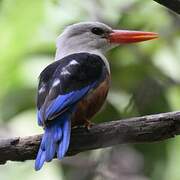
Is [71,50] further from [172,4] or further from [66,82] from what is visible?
[172,4]

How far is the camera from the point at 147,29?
4969mm

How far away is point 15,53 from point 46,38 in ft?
1.13

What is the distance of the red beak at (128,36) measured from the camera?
4332mm

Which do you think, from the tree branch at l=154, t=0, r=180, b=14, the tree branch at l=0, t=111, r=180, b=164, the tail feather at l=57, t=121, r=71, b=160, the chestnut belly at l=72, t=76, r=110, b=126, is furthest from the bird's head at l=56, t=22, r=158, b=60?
the tree branch at l=154, t=0, r=180, b=14

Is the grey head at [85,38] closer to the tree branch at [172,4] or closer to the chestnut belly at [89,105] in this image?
the chestnut belly at [89,105]

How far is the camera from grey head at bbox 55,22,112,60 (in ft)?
14.7

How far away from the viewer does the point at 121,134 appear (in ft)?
10.4

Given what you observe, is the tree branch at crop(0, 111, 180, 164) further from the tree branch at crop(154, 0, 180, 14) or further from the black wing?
the tree branch at crop(154, 0, 180, 14)

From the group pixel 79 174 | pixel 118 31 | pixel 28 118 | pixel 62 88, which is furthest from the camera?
pixel 28 118

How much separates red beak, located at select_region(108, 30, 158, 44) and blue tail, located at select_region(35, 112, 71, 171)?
41.4 inches

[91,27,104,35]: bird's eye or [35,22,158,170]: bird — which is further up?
[35,22,158,170]: bird

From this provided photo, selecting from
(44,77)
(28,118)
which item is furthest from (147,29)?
(44,77)

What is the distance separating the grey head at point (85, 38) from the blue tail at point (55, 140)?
1.07 meters

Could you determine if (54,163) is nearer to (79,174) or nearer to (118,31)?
(79,174)
